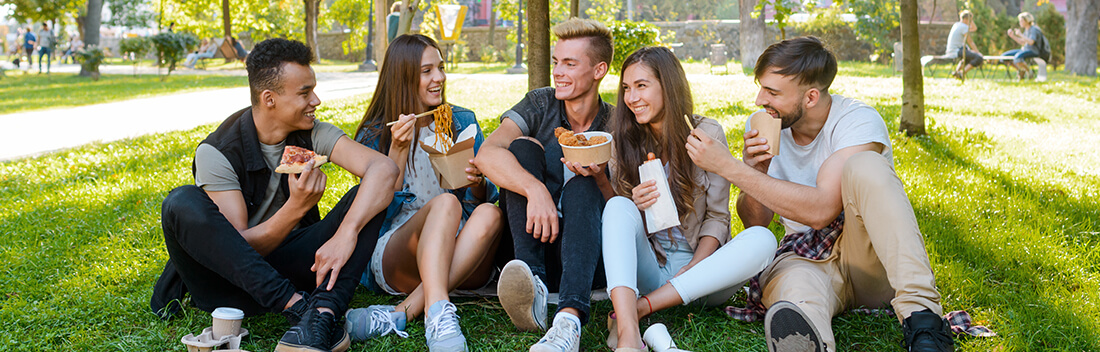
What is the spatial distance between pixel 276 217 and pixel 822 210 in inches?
76.9

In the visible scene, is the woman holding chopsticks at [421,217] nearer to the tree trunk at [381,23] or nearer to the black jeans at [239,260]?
the black jeans at [239,260]

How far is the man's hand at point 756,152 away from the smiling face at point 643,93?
39 cm

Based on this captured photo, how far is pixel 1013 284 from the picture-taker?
3.12 m

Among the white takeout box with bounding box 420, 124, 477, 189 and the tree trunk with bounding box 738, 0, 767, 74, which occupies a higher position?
the tree trunk with bounding box 738, 0, 767, 74

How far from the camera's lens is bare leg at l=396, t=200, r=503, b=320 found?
110 inches

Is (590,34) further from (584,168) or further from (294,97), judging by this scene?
(294,97)

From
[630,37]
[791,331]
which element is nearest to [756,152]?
[791,331]

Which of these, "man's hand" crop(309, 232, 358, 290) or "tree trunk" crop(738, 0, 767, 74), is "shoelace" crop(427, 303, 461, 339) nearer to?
"man's hand" crop(309, 232, 358, 290)

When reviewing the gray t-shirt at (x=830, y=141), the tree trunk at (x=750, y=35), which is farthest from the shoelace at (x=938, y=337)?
the tree trunk at (x=750, y=35)

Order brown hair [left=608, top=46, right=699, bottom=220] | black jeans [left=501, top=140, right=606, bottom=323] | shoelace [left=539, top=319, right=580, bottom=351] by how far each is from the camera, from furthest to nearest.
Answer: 1. brown hair [left=608, top=46, right=699, bottom=220]
2. black jeans [left=501, top=140, right=606, bottom=323]
3. shoelace [left=539, top=319, right=580, bottom=351]

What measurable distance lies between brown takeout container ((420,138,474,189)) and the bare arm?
5cm

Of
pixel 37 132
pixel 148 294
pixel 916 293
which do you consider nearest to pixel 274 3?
pixel 37 132

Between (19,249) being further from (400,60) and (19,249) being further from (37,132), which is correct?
(37,132)

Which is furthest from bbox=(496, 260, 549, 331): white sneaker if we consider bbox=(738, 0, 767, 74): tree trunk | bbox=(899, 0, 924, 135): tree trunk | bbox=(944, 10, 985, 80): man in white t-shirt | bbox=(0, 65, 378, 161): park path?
bbox=(738, 0, 767, 74): tree trunk
